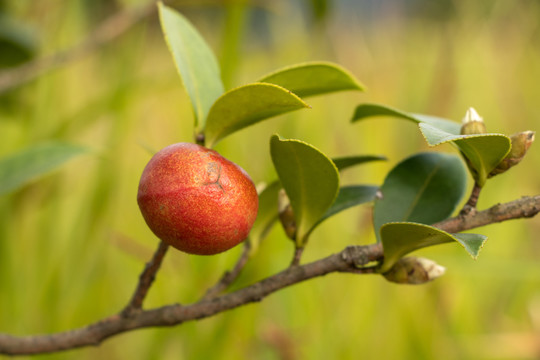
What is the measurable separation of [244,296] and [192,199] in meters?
0.11

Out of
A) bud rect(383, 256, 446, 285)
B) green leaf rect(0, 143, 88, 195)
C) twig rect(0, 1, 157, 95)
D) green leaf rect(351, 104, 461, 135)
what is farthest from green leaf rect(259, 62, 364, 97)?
twig rect(0, 1, 157, 95)

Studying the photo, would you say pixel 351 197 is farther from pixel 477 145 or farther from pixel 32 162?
pixel 32 162

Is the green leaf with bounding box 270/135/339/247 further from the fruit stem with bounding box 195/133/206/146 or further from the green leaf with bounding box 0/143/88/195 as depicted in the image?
the green leaf with bounding box 0/143/88/195

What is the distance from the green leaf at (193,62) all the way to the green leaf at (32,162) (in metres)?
0.20

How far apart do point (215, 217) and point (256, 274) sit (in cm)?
49

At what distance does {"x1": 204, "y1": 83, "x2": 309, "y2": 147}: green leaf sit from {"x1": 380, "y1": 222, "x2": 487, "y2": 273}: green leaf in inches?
3.9

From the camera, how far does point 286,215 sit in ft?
1.49

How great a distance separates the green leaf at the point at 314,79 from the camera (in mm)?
392

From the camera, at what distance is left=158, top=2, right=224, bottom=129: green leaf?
1.38 feet

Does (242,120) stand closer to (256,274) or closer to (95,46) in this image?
(256,274)

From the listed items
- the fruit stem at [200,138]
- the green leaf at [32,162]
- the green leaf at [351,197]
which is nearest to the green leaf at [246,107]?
the fruit stem at [200,138]

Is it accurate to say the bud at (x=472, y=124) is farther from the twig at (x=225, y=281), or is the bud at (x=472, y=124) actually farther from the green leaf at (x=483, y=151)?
the twig at (x=225, y=281)

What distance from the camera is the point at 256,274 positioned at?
824 millimetres

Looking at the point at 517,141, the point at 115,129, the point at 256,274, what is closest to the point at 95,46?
the point at 115,129
